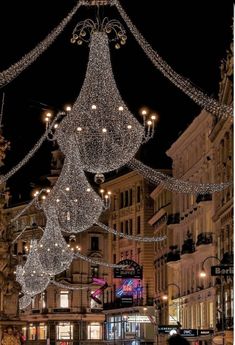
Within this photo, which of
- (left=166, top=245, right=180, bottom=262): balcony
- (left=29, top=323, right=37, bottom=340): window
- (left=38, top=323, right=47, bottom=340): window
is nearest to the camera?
(left=166, top=245, right=180, bottom=262): balcony

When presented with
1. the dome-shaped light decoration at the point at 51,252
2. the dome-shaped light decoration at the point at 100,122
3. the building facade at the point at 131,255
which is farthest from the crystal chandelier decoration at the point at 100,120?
the building facade at the point at 131,255

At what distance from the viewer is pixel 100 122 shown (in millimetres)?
24922

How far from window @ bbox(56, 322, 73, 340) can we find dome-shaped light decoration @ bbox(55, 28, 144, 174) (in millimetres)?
90903

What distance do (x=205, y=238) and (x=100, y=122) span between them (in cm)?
4444

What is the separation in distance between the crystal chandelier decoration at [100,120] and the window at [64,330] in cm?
9059

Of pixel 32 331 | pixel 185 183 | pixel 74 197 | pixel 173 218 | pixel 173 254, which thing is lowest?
pixel 32 331

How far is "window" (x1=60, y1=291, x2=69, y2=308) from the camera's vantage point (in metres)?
117

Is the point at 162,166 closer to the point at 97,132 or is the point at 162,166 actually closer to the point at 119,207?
the point at 119,207

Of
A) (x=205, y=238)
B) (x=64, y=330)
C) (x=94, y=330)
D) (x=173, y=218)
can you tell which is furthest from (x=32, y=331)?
(x=205, y=238)

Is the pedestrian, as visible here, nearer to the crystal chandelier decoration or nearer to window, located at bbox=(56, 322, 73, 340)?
the crystal chandelier decoration

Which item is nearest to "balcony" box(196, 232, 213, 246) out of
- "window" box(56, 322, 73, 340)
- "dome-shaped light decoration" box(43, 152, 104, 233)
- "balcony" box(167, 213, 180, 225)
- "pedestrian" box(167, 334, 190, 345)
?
"dome-shaped light decoration" box(43, 152, 104, 233)

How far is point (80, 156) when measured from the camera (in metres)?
26.4

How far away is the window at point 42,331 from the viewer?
118 metres

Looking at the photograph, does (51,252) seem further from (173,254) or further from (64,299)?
(64,299)
